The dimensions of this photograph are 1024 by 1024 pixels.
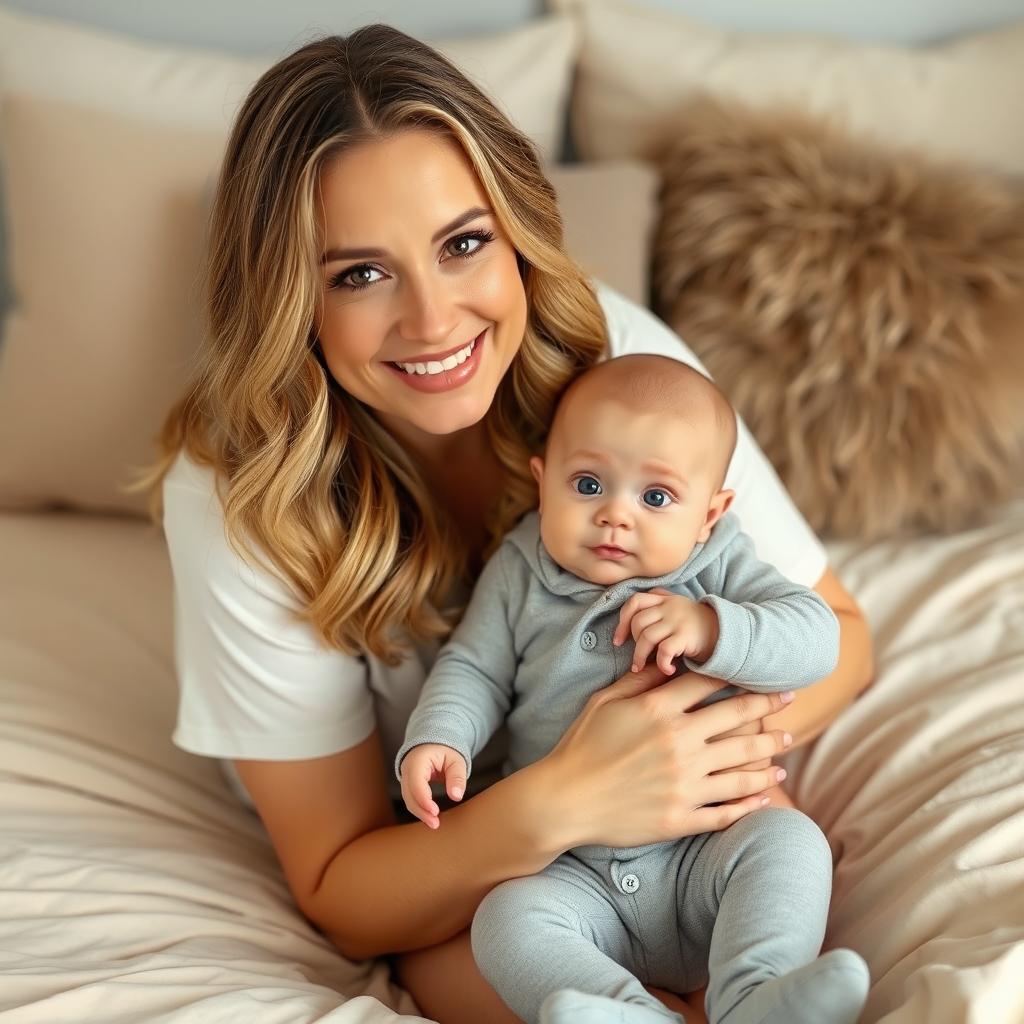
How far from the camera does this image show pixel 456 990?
134cm

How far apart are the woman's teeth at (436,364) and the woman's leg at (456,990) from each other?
628 millimetres

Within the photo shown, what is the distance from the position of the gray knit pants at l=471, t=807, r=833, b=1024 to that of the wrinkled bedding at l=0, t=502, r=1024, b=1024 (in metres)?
0.12

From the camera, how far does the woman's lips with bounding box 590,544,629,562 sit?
4.18ft

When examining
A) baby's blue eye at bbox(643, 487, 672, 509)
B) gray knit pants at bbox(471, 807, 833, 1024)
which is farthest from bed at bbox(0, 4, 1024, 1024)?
baby's blue eye at bbox(643, 487, 672, 509)

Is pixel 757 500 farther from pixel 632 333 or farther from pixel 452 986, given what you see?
pixel 452 986

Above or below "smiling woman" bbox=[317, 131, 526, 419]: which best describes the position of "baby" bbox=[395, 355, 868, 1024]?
below

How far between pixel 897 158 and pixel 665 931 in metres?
1.36

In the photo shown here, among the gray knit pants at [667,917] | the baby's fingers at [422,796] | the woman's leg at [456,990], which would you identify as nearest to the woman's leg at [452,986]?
the woman's leg at [456,990]

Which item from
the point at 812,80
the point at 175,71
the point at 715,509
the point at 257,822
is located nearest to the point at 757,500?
the point at 715,509

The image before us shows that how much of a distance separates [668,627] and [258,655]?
51 cm

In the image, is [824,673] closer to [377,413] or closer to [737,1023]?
[737,1023]

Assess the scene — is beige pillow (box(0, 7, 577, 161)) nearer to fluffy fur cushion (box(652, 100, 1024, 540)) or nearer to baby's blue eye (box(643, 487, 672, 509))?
fluffy fur cushion (box(652, 100, 1024, 540))

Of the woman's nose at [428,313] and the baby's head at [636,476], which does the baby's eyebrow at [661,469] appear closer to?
the baby's head at [636,476]

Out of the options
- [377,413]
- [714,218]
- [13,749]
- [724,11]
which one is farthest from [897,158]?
[13,749]
